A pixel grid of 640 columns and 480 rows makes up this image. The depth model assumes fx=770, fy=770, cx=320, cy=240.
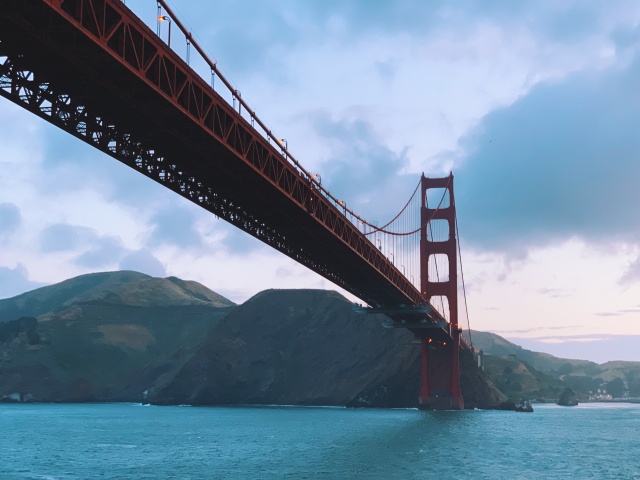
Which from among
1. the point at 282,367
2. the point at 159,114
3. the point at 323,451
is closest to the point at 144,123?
the point at 159,114

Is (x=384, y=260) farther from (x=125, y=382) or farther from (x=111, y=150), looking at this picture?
(x=125, y=382)

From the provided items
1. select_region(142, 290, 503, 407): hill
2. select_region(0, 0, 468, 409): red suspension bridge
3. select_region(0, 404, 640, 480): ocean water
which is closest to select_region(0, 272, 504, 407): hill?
select_region(142, 290, 503, 407): hill

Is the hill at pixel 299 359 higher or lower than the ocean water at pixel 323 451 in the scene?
higher

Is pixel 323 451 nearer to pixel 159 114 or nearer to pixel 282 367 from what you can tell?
pixel 159 114

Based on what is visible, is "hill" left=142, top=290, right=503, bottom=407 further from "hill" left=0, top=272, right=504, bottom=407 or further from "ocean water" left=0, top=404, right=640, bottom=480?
"ocean water" left=0, top=404, right=640, bottom=480

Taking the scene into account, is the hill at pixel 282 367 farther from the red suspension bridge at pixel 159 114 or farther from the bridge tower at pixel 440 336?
the red suspension bridge at pixel 159 114

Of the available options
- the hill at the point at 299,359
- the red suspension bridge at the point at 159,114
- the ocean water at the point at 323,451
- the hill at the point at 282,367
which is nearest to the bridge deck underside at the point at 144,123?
the red suspension bridge at the point at 159,114
